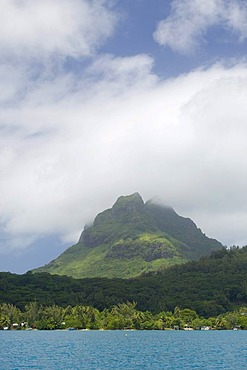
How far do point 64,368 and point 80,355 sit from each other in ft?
86.5

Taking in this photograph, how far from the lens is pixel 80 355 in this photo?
113 m

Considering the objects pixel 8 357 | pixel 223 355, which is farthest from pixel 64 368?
pixel 223 355

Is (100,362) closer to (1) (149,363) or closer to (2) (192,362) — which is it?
(1) (149,363)

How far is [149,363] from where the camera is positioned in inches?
3770

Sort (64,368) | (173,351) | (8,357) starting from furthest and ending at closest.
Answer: (173,351), (8,357), (64,368)

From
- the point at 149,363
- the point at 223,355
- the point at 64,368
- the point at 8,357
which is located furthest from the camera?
the point at 223,355

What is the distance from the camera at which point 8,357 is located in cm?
10762

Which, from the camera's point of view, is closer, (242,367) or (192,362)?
(242,367)

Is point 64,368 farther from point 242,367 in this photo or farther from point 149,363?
point 242,367

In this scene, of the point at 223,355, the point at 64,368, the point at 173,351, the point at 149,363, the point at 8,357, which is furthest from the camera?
the point at 173,351

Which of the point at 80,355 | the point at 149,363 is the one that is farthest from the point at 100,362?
the point at 80,355

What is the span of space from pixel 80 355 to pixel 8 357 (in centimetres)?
1535

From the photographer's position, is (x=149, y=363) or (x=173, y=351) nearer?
(x=149, y=363)

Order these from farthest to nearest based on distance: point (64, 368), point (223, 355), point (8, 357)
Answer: point (223, 355) < point (8, 357) < point (64, 368)
